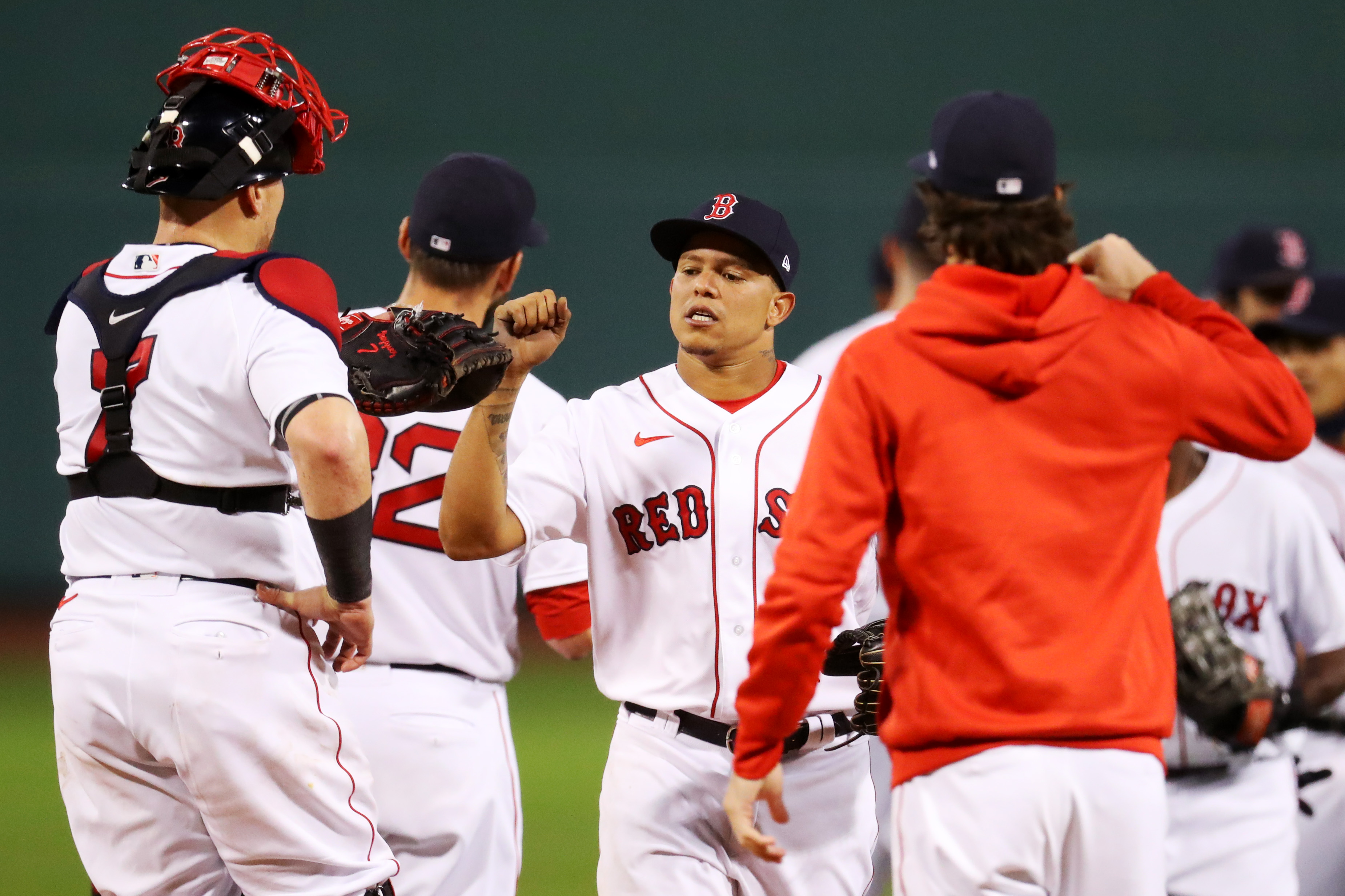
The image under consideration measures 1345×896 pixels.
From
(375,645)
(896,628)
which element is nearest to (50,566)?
(375,645)

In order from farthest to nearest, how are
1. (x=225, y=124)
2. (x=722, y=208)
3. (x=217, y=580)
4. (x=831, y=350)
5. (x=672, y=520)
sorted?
1. (x=831, y=350)
2. (x=722, y=208)
3. (x=672, y=520)
4. (x=225, y=124)
5. (x=217, y=580)

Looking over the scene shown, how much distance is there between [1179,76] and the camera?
13.1 m

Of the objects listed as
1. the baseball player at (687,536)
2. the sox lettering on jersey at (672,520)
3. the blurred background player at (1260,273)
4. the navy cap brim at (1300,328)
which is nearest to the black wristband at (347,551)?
the baseball player at (687,536)

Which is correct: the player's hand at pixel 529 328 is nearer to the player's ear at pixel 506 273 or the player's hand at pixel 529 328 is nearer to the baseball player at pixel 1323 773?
the player's ear at pixel 506 273

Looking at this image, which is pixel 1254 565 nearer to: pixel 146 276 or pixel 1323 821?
pixel 1323 821

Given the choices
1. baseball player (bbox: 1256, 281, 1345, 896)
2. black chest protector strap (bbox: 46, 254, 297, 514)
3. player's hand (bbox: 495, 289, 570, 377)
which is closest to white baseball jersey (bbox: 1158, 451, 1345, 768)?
baseball player (bbox: 1256, 281, 1345, 896)

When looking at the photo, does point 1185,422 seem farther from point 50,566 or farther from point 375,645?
point 50,566

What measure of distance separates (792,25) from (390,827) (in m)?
10.8

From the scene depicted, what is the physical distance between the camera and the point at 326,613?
9.45 feet

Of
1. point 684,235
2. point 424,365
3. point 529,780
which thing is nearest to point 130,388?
point 424,365

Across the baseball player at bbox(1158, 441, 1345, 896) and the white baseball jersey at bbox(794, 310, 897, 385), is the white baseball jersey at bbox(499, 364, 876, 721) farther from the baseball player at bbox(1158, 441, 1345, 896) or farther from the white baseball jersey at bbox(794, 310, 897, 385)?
the white baseball jersey at bbox(794, 310, 897, 385)

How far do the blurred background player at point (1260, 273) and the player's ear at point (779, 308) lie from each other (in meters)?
2.35

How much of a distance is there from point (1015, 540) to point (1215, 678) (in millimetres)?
1008

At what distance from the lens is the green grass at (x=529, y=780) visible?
5742 millimetres
